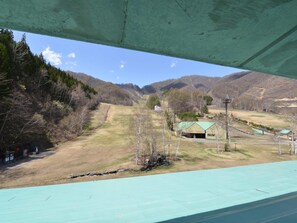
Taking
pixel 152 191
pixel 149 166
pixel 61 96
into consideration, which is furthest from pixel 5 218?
pixel 61 96

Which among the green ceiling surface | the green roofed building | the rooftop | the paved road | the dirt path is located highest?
the green ceiling surface

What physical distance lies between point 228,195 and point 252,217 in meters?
1.16

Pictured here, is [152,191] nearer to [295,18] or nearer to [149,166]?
[295,18]

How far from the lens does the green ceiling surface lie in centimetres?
164

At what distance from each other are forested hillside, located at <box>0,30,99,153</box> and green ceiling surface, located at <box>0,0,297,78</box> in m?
23.6

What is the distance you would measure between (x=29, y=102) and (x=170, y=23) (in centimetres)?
2962

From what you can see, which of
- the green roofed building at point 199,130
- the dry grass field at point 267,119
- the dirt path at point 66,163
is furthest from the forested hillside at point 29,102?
the dry grass field at point 267,119

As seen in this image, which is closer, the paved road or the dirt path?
the paved road

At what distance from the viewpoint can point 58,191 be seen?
5160mm

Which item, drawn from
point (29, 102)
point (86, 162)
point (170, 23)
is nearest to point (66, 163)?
point (86, 162)

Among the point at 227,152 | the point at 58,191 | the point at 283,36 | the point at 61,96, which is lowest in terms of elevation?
the point at 227,152

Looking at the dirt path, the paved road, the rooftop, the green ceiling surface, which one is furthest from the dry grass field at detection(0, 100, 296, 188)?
the green ceiling surface

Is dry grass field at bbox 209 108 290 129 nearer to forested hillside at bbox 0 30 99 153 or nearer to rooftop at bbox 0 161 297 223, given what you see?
forested hillside at bbox 0 30 99 153

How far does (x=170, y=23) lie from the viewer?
188 cm
